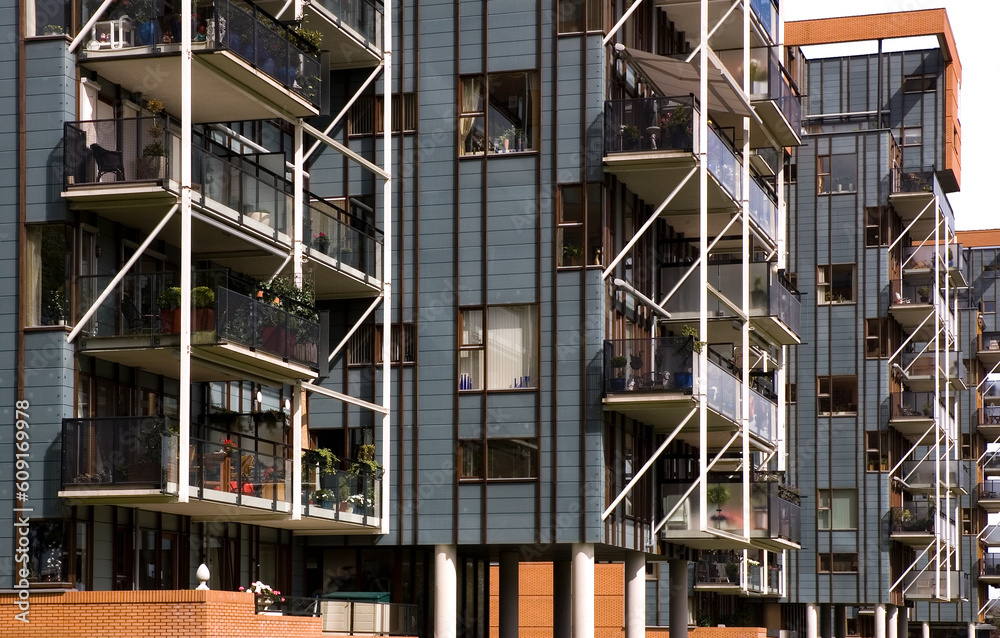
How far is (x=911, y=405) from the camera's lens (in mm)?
63250

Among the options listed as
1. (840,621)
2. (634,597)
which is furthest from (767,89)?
(840,621)

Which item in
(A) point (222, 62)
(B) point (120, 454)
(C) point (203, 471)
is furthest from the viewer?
(A) point (222, 62)

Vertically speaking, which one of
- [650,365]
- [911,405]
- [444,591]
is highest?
[650,365]

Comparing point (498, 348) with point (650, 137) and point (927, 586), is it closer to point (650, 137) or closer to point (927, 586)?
point (650, 137)

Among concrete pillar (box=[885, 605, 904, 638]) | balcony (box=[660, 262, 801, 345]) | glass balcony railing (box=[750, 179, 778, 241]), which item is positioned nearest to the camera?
balcony (box=[660, 262, 801, 345])

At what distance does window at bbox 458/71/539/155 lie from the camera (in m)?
36.6

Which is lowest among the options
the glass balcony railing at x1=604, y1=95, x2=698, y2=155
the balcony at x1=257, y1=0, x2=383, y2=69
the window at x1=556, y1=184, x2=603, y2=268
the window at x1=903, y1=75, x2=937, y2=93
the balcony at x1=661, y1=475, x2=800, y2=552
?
the balcony at x1=661, y1=475, x2=800, y2=552

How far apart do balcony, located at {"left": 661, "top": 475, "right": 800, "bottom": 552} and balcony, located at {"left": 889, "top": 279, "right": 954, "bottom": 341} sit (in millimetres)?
24366

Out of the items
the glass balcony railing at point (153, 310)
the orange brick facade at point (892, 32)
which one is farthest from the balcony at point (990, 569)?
the glass balcony railing at point (153, 310)

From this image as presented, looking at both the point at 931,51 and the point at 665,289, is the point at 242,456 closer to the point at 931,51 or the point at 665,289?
the point at 665,289

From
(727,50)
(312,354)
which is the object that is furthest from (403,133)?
(727,50)

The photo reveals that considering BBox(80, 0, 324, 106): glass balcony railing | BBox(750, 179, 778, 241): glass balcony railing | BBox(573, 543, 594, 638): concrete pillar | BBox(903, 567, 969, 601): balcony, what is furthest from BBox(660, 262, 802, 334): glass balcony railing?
BBox(903, 567, 969, 601): balcony

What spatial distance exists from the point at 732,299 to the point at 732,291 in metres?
0.20

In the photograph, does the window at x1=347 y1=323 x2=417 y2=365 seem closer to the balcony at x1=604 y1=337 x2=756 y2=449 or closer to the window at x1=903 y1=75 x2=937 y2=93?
the balcony at x1=604 y1=337 x2=756 y2=449
